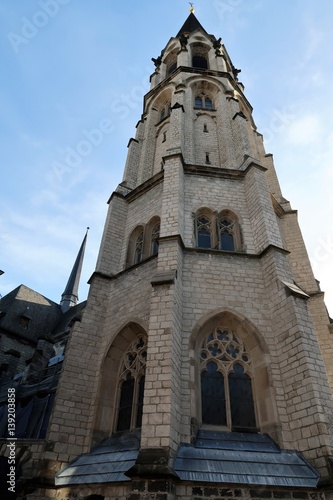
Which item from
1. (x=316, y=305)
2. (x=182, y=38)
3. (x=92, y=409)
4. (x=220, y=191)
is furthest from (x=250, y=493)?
(x=182, y=38)

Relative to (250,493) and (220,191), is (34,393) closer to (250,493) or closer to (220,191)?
(250,493)

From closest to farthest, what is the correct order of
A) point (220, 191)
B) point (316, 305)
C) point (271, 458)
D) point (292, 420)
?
point (271, 458) < point (292, 420) < point (316, 305) < point (220, 191)

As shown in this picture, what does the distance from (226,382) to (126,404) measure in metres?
2.57

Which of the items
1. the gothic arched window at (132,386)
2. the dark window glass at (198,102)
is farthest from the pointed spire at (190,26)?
the gothic arched window at (132,386)

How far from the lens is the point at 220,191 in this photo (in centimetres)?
1229

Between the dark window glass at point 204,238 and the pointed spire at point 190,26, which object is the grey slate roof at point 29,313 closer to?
the dark window glass at point 204,238

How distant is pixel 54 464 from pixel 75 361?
240 centimetres

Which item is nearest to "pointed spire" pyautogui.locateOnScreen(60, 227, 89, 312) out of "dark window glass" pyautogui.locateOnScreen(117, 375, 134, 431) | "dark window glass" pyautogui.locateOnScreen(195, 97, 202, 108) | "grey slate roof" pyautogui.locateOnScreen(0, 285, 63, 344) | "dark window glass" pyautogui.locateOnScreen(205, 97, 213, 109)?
"grey slate roof" pyautogui.locateOnScreen(0, 285, 63, 344)

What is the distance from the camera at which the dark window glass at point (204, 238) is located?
11.2 m

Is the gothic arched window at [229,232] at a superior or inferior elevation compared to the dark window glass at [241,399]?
superior

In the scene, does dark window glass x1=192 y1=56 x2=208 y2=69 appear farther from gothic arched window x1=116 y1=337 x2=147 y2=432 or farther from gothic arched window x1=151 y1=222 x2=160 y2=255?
gothic arched window x1=116 y1=337 x2=147 y2=432

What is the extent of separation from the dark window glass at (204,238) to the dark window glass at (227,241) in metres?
0.43

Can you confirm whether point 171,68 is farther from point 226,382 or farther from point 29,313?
point 226,382

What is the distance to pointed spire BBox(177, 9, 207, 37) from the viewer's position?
24875 millimetres
